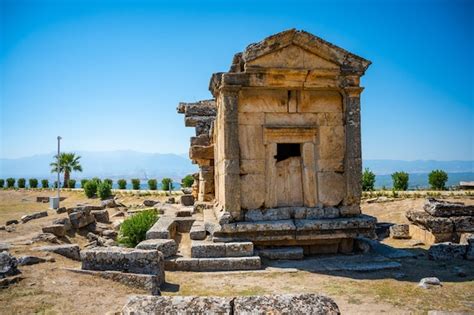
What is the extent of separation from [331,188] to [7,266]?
7.11m

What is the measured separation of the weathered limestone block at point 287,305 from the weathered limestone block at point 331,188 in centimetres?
613

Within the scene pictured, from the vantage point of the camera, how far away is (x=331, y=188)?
9.46 meters

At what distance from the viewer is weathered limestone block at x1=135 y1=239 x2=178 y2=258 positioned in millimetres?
7948

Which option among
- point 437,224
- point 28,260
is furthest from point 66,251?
point 437,224

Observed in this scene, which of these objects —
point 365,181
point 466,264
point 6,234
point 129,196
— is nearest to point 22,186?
point 129,196

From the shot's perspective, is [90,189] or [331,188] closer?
[331,188]

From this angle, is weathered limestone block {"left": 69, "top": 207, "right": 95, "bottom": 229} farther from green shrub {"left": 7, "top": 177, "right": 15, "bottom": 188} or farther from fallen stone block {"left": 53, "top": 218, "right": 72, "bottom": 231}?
green shrub {"left": 7, "top": 177, "right": 15, "bottom": 188}

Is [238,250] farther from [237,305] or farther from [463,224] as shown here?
[463,224]

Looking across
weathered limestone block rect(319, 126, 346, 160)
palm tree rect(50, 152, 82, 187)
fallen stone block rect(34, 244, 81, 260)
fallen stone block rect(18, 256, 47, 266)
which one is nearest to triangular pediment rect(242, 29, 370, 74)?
weathered limestone block rect(319, 126, 346, 160)

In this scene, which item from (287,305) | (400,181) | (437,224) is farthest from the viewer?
(400,181)

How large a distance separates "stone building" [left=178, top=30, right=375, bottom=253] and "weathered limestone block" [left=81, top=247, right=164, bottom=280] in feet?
7.78

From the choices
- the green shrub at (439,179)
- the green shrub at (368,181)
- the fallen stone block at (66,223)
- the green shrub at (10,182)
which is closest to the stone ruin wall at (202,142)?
the fallen stone block at (66,223)

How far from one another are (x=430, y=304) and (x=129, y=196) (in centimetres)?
2925

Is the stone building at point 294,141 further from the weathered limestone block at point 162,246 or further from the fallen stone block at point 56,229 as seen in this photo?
the fallen stone block at point 56,229
